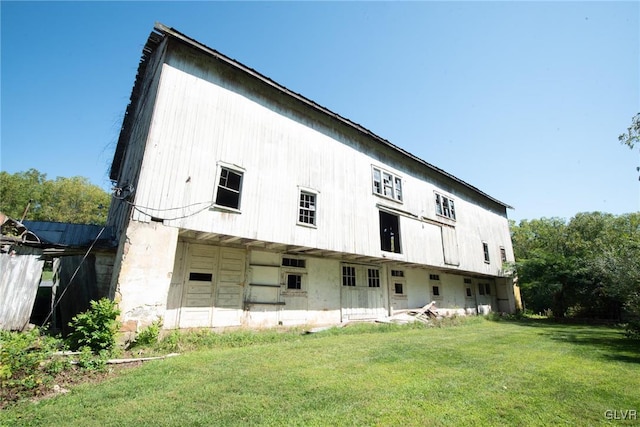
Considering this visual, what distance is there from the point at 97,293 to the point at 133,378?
5.13 m

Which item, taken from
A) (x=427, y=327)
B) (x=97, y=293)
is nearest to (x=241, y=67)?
(x=97, y=293)

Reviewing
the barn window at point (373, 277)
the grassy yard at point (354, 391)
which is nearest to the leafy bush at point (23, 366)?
the grassy yard at point (354, 391)

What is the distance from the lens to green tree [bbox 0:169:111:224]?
36562 mm

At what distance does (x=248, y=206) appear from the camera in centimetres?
1070

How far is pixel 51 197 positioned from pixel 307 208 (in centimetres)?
4351

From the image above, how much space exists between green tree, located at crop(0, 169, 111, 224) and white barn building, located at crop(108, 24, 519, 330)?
28.8 meters

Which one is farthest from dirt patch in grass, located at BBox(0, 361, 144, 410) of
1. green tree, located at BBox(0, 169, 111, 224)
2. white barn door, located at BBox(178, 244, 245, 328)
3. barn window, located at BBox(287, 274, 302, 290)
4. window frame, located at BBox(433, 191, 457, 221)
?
green tree, located at BBox(0, 169, 111, 224)

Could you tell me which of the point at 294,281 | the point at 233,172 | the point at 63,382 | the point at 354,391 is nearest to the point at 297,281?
the point at 294,281

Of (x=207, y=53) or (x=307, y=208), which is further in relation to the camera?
(x=307, y=208)

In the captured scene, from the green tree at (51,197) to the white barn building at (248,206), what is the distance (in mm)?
28785

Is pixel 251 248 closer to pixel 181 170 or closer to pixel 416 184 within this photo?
pixel 181 170

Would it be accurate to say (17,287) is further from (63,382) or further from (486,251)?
(486,251)

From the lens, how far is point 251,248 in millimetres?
11789

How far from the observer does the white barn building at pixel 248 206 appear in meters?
9.04
